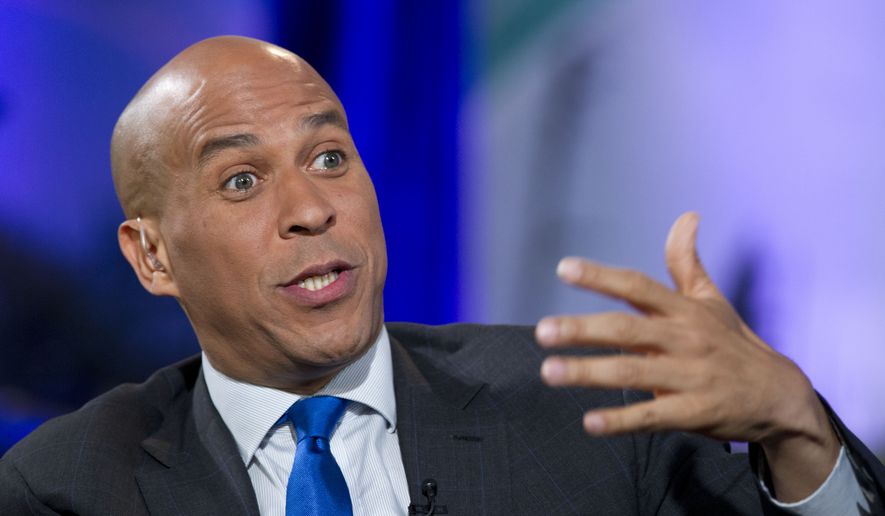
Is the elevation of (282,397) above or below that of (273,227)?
below

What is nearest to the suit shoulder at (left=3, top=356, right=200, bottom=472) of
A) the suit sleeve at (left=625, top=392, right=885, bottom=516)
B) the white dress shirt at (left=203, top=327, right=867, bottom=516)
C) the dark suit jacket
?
the dark suit jacket

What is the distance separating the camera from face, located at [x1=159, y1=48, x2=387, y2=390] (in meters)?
2.26

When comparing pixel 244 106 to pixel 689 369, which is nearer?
pixel 689 369

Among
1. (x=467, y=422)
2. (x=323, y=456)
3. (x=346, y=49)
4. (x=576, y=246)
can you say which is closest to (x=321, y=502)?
(x=323, y=456)

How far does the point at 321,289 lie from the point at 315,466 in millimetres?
373

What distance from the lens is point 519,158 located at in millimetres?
3781

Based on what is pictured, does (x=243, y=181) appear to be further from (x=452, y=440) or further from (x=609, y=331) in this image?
(x=609, y=331)

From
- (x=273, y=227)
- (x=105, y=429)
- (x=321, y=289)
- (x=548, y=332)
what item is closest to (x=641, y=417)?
(x=548, y=332)

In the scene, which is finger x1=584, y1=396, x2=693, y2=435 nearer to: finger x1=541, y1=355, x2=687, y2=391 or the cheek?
finger x1=541, y1=355, x2=687, y2=391

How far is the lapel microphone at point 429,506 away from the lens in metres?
2.25

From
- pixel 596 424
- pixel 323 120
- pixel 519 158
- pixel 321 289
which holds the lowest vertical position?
pixel 596 424

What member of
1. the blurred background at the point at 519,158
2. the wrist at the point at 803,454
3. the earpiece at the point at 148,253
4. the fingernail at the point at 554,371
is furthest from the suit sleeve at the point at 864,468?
the earpiece at the point at 148,253

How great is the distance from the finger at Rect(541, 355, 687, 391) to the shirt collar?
85cm

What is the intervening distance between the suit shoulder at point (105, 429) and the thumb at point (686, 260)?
128cm
